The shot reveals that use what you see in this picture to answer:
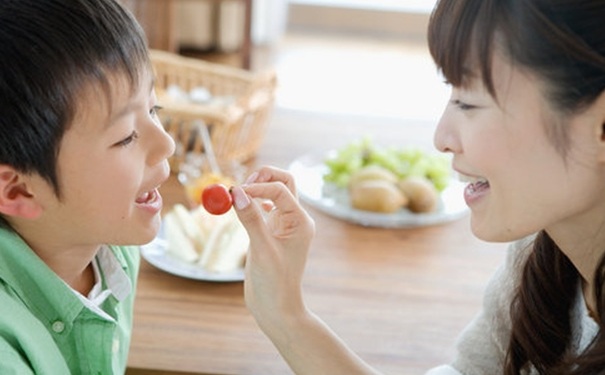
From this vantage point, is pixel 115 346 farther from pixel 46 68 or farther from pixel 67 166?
pixel 46 68

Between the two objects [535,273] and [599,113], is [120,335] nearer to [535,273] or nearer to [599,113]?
[535,273]

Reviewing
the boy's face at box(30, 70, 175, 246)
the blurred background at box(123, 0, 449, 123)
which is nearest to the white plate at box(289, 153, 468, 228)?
the boy's face at box(30, 70, 175, 246)

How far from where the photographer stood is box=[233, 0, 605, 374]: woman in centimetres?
105

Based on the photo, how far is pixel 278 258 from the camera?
1356 millimetres

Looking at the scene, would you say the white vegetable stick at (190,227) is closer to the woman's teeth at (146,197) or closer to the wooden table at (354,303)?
the wooden table at (354,303)

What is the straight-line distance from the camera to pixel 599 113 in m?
1.05

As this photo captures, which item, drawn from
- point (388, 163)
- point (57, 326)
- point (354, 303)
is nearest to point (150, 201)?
point (57, 326)

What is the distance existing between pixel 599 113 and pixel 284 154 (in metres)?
1.20

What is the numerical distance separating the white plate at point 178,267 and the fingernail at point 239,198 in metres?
0.37

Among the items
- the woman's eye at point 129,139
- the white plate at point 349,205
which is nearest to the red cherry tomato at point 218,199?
the woman's eye at point 129,139

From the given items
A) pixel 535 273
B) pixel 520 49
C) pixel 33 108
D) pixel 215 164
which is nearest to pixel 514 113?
pixel 520 49

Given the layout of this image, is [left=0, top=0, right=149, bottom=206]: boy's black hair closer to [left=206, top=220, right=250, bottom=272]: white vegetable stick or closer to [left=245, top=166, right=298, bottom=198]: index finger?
[left=245, top=166, right=298, bottom=198]: index finger

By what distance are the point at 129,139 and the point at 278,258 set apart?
0.30 meters

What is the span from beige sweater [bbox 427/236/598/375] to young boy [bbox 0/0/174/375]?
0.51m
